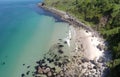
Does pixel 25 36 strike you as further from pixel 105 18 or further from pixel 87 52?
pixel 105 18

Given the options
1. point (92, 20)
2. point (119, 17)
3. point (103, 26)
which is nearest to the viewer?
point (119, 17)

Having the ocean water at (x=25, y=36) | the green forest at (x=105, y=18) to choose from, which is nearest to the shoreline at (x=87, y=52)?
the green forest at (x=105, y=18)

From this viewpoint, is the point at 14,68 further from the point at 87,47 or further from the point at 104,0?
the point at 104,0

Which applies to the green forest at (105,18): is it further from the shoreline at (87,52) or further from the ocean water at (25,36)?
the ocean water at (25,36)

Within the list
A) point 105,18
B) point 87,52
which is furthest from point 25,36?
point 105,18

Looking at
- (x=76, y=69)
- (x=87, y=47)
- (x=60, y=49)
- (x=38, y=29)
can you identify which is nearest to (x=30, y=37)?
(x=38, y=29)

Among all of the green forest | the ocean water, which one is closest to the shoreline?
the green forest
